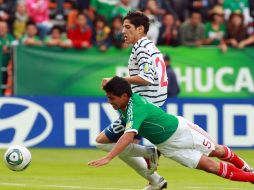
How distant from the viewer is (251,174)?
11.6 m

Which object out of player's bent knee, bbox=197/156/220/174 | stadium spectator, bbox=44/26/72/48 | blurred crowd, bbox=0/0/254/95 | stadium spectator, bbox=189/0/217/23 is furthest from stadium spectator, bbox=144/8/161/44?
player's bent knee, bbox=197/156/220/174

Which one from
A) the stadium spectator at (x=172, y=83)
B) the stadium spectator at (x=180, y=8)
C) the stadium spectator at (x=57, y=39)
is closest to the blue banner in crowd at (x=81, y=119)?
the stadium spectator at (x=172, y=83)

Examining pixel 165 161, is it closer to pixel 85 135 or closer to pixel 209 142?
pixel 85 135

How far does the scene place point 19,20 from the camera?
74.4 ft

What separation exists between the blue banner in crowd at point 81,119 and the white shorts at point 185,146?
295 inches

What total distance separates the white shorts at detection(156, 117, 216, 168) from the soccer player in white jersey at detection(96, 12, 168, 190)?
0.84 meters

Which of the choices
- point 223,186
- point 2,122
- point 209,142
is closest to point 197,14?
point 2,122

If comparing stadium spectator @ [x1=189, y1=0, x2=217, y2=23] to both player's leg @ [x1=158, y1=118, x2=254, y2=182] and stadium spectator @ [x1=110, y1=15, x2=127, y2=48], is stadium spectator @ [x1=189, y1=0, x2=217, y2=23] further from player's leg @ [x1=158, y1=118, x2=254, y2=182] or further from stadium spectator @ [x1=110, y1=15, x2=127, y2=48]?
player's leg @ [x1=158, y1=118, x2=254, y2=182]

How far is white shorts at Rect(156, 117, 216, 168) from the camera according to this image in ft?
37.0

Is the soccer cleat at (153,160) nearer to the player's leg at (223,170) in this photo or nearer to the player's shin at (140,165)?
the player's shin at (140,165)

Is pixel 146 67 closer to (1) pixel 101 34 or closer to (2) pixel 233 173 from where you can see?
(2) pixel 233 173

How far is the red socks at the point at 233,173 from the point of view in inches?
447

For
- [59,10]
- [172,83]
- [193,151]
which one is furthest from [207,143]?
[59,10]

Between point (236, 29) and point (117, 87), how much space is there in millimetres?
12645
